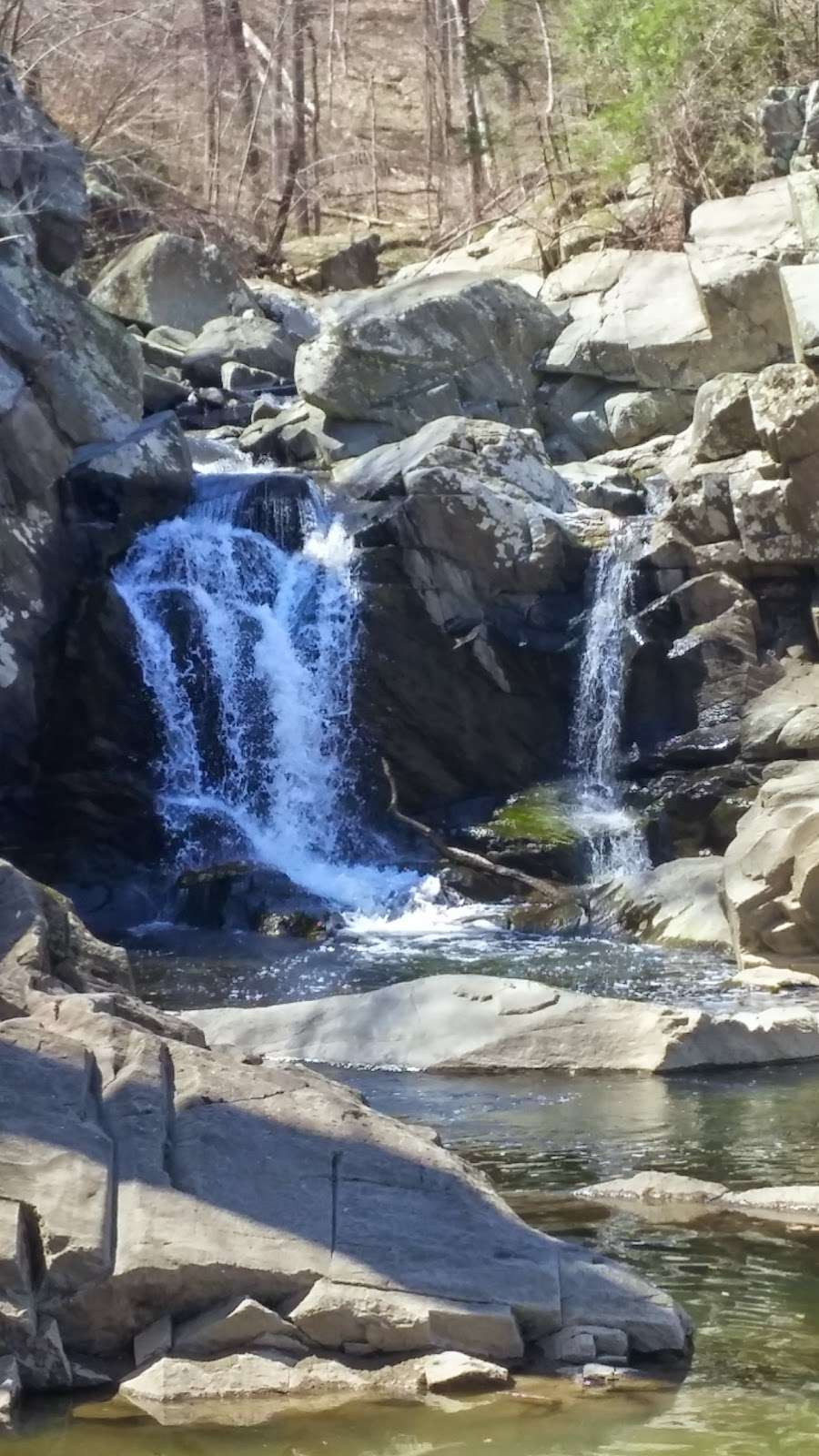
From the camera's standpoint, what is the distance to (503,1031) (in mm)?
8828

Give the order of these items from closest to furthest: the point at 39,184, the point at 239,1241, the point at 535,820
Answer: the point at 239,1241 < the point at 535,820 < the point at 39,184

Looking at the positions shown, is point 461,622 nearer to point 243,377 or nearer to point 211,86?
point 243,377

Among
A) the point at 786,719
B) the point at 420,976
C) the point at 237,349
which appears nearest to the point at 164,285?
the point at 237,349

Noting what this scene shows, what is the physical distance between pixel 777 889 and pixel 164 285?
15919 mm

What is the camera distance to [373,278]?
1070 inches

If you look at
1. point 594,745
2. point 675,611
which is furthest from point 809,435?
point 594,745

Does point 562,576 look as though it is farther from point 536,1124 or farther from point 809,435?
point 536,1124

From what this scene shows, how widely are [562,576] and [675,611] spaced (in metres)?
1.21

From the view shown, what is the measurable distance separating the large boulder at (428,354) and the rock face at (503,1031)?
40.9ft

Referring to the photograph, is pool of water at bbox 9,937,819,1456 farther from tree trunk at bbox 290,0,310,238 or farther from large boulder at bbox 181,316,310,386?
tree trunk at bbox 290,0,310,238

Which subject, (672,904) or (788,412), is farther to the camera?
(788,412)

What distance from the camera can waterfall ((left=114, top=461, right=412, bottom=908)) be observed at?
1575cm

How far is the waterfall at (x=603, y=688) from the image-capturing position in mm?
16062

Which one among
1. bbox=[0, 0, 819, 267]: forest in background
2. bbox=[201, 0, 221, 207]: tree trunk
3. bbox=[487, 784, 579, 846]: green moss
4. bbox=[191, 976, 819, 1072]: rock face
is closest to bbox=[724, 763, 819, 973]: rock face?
bbox=[191, 976, 819, 1072]: rock face
